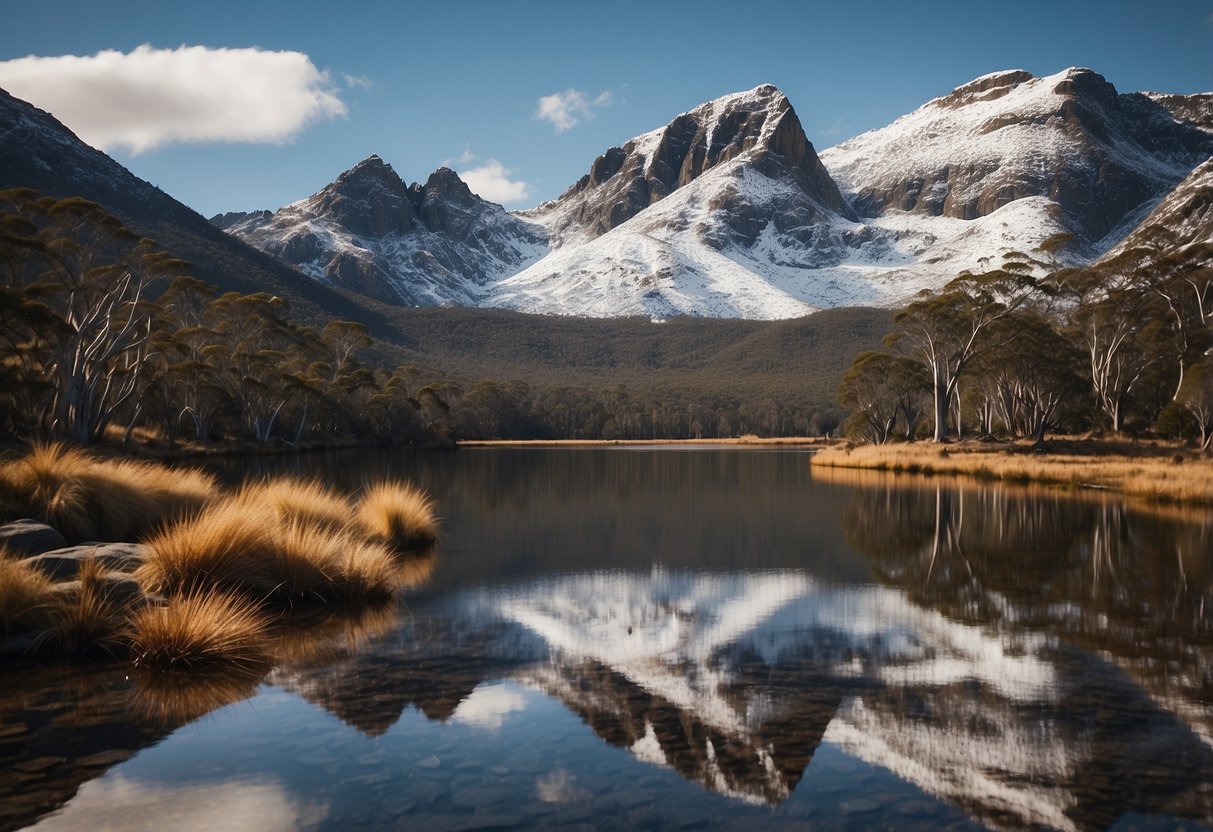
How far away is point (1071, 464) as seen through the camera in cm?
3778

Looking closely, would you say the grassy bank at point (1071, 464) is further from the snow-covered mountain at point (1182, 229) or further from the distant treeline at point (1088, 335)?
the snow-covered mountain at point (1182, 229)

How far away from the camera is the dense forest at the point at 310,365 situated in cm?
4047

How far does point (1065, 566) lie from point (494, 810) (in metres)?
13.1

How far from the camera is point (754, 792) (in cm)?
571

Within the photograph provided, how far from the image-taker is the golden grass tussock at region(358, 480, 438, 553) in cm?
1635

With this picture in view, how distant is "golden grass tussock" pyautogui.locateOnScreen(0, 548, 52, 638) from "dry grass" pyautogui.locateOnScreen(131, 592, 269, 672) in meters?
1.00

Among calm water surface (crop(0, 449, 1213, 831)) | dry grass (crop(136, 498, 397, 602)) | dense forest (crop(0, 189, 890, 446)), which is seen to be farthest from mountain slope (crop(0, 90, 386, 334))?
calm water surface (crop(0, 449, 1213, 831))

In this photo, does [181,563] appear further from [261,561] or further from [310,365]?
[310,365]

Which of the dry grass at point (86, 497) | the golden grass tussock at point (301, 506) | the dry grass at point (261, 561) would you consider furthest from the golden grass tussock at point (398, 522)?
the dry grass at point (261, 561)

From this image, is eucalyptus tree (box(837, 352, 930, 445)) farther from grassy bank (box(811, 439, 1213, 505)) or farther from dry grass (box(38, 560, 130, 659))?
dry grass (box(38, 560, 130, 659))

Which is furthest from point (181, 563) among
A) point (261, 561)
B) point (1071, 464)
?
point (1071, 464)

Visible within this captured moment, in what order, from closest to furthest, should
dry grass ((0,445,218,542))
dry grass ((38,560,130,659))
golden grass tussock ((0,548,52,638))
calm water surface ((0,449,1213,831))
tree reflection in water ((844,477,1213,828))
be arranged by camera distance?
calm water surface ((0,449,1213,831))
tree reflection in water ((844,477,1213,828))
dry grass ((38,560,130,659))
golden grass tussock ((0,548,52,638))
dry grass ((0,445,218,542))

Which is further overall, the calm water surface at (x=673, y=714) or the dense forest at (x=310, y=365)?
the dense forest at (x=310, y=365)

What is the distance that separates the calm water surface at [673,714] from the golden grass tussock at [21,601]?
48.4 inches
